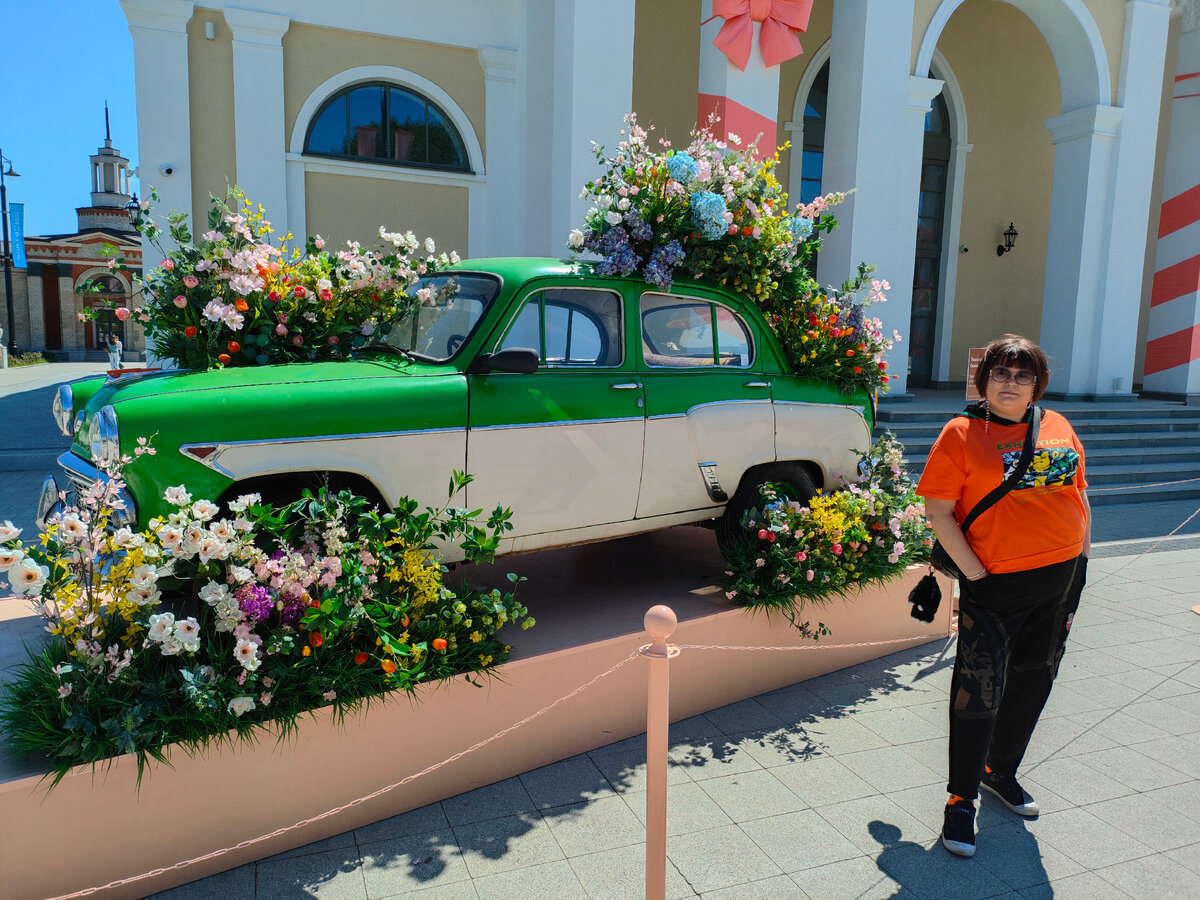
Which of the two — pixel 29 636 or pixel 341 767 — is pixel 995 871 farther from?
pixel 29 636

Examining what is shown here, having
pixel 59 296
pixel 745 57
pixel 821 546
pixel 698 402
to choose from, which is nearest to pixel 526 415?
pixel 698 402

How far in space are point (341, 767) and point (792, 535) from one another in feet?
8.50

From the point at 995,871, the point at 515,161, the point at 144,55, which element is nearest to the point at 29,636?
the point at 995,871

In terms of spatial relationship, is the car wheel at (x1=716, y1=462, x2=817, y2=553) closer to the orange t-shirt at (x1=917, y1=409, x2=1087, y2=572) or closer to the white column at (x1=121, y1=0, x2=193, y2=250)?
the orange t-shirt at (x1=917, y1=409, x2=1087, y2=572)

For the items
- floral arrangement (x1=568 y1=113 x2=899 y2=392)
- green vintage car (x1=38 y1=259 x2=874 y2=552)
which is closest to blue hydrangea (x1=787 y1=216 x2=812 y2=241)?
floral arrangement (x1=568 y1=113 x2=899 y2=392)

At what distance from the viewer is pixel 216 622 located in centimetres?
285

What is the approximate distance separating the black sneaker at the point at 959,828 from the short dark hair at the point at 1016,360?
156 centimetres

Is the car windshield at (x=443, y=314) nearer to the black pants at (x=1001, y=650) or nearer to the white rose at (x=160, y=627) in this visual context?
the white rose at (x=160, y=627)

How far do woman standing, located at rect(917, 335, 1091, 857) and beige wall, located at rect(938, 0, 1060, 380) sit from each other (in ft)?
42.9

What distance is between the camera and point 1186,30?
1409 cm

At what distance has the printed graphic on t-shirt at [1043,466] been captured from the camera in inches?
118

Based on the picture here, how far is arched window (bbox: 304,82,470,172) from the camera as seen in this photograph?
10391 millimetres

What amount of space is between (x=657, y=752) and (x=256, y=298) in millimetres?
3009

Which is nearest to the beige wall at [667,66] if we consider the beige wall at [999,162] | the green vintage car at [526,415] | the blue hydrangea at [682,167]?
the beige wall at [999,162]
